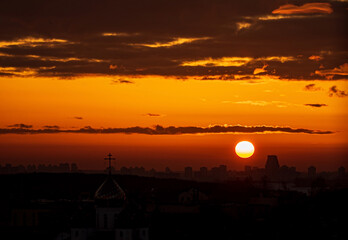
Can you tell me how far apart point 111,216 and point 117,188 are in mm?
1915

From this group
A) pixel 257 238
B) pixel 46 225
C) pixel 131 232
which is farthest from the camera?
pixel 46 225

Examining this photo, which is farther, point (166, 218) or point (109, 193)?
point (166, 218)

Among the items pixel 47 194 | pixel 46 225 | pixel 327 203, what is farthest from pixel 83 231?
pixel 47 194

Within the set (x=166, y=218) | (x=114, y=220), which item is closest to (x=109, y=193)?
(x=114, y=220)

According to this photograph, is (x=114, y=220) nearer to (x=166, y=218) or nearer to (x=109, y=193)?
(x=109, y=193)

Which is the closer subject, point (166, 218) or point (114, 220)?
point (114, 220)

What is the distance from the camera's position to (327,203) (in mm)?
107438

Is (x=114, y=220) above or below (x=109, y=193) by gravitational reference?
below

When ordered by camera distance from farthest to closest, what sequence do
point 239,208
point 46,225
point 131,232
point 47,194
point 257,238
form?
point 47,194
point 239,208
point 46,225
point 257,238
point 131,232

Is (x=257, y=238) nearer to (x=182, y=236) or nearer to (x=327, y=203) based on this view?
(x=182, y=236)

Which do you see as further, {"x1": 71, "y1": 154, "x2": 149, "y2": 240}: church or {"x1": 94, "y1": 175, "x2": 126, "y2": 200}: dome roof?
{"x1": 94, "y1": 175, "x2": 126, "y2": 200}: dome roof

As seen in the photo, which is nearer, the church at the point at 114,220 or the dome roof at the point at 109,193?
the church at the point at 114,220

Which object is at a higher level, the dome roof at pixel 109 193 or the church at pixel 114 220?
the dome roof at pixel 109 193

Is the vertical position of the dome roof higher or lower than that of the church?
higher
